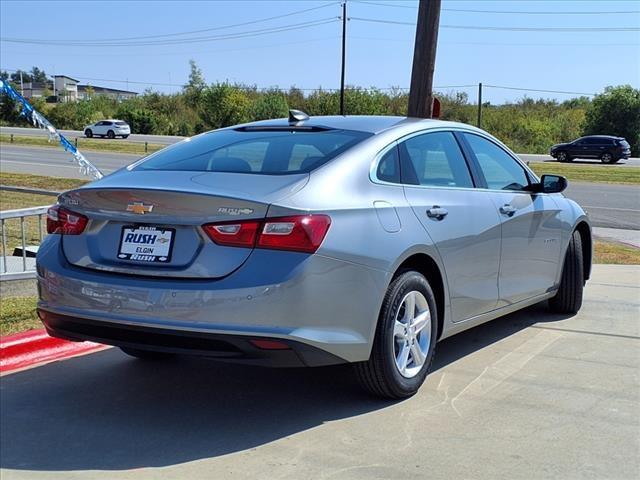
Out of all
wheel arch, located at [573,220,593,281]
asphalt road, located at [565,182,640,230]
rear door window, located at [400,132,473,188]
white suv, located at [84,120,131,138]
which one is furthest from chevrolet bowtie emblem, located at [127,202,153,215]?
white suv, located at [84,120,131,138]

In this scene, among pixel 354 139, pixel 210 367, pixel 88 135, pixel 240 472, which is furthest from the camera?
pixel 88 135

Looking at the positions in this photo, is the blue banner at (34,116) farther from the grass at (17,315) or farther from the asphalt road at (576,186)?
the asphalt road at (576,186)

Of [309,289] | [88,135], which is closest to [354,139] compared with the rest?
[309,289]

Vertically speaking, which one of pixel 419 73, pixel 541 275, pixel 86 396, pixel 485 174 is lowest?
pixel 86 396

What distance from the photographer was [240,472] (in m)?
3.53

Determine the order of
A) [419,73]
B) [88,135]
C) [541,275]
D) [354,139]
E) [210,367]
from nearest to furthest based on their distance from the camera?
[354,139] < [210,367] < [541,275] < [419,73] < [88,135]

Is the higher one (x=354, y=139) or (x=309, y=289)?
(x=354, y=139)

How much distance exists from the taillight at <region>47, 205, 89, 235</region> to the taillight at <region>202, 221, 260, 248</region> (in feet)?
2.85

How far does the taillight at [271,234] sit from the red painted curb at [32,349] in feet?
7.56

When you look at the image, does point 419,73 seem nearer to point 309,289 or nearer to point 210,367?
point 210,367

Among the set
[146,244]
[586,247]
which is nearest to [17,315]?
[146,244]

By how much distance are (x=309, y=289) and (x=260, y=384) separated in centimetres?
133

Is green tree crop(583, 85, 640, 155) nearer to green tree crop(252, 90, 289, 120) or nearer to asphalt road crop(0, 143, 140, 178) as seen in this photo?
green tree crop(252, 90, 289, 120)

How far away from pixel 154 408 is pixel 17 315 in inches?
84.3
